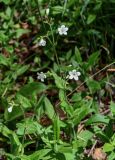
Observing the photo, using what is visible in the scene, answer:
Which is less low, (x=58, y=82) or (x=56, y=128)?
(x=58, y=82)

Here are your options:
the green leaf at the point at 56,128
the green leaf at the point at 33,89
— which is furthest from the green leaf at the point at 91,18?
the green leaf at the point at 56,128

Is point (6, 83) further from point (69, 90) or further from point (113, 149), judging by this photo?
point (113, 149)

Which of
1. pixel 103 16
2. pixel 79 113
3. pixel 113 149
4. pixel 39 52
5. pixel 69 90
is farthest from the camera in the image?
pixel 39 52

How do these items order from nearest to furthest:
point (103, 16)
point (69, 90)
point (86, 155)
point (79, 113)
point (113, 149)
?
point (113, 149) → point (79, 113) → point (86, 155) → point (69, 90) → point (103, 16)

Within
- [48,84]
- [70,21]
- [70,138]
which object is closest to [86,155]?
[70,138]

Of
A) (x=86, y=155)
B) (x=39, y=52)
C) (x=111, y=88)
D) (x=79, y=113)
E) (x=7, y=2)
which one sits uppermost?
(x=7, y=2)

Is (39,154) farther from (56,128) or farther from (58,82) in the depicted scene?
(58,82)

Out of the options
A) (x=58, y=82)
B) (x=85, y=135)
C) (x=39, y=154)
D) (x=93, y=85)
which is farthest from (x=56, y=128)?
(x=93, y=85)

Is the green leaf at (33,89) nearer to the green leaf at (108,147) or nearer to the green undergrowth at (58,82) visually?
the green undergrowth at (58,82)

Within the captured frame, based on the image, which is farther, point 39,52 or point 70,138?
point 39,52
